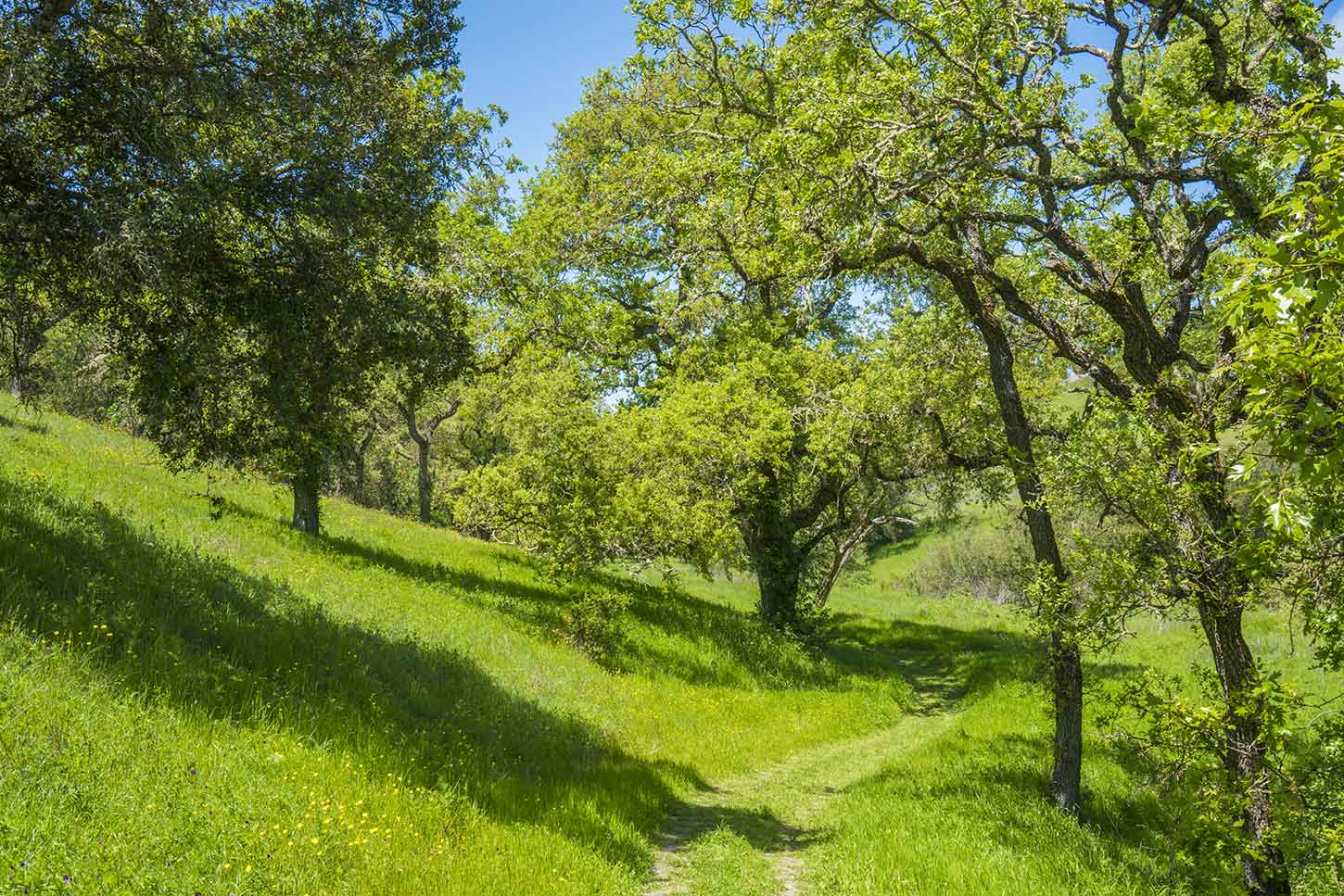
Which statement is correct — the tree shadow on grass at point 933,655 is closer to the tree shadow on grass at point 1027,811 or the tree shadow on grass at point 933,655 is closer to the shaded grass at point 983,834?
the tree shadow on grass at point 1027,811

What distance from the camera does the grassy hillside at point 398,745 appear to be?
19.1 feet

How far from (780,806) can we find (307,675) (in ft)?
23.6

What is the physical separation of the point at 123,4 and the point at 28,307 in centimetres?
391

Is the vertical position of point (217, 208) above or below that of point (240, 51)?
below

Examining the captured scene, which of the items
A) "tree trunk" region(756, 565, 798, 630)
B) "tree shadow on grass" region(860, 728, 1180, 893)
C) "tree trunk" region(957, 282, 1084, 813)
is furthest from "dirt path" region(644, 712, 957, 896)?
"tree trunk" region(756, 565, 798, 630)

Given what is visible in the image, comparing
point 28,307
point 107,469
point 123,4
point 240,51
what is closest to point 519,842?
point 28,307

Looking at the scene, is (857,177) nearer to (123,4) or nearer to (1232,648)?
(1232,648)

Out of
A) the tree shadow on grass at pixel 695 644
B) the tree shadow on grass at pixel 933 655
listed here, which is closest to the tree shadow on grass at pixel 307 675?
the tree shadow on grass at pixel 695 644

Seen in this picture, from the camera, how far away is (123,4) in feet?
29.9

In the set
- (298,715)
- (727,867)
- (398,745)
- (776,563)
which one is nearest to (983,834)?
(727,867)

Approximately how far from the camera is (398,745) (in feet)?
28.1

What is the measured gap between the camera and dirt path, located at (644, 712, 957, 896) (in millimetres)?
8828

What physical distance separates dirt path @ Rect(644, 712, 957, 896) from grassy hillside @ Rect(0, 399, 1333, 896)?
8 centimetres

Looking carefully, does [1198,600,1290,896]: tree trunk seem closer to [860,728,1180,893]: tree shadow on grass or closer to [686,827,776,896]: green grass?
[860,728,1180,893]: tree shadow on grass
